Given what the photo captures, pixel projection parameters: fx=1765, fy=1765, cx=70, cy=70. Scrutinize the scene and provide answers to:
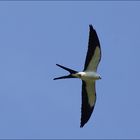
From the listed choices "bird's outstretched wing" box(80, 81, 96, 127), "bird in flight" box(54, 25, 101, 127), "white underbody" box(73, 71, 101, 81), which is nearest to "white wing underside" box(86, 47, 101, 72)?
"bird in flight" box(54, 25, 101, 127)

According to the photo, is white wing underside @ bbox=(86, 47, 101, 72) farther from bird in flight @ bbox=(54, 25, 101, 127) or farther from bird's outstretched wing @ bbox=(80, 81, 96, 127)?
bird's outstretched wing @ bbox=(80, 81, 96, 127)

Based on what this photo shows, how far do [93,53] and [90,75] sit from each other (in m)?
1.10

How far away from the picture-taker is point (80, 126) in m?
82.6

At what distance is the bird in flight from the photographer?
82312 mm

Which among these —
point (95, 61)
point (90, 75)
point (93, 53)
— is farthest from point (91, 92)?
point (93, 53)

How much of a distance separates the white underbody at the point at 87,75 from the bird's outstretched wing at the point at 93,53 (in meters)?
0.19

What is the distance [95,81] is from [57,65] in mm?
2873

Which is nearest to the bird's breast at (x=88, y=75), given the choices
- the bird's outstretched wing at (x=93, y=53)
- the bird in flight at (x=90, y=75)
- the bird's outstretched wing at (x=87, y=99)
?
the bird in flight at (x=90, y=75)

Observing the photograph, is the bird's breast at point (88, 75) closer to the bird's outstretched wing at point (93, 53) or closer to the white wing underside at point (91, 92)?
the bird's outstretched wing at point (93, 53)

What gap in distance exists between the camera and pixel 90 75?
82.9 metres

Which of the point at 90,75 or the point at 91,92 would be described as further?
the point at 91,92

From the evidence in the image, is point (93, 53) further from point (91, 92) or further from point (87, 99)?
point (87, 99)

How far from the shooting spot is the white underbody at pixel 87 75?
82.7 metres

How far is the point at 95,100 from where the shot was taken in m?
83.6
